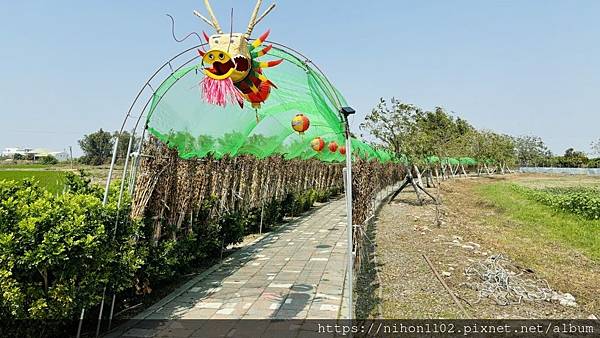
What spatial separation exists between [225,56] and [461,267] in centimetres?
515

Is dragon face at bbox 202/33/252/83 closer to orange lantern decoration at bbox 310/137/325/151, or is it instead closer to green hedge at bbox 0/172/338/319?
green hedge at bbox 0/172/338/319

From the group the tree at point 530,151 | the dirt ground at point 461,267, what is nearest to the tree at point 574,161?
the tree at point 530,151

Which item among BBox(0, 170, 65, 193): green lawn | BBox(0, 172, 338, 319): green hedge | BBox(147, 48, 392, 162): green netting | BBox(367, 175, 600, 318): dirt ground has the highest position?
BBox(147, 48, 392, 162): green netting

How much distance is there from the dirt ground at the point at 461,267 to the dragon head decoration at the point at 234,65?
8.64 feet

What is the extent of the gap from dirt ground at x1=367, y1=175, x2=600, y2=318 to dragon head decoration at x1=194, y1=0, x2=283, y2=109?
2.63m

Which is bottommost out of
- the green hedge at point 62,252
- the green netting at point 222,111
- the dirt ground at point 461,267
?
the dirt ground at point 461,267

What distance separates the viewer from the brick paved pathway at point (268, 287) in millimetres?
4262

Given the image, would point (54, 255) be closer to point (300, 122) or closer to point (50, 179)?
point (300, 122)

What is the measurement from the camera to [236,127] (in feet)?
21.2

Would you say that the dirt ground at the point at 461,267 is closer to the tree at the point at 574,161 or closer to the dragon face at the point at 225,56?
the dragon face at the point at 225,56

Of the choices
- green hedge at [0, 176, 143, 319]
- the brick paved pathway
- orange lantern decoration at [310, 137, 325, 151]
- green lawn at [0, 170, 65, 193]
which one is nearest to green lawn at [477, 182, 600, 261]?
the brick paved pathway

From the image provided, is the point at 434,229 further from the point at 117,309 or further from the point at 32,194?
the point at 32,194

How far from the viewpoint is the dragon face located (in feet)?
10.2

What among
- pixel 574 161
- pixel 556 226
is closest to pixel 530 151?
pixel 574 161
